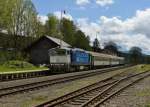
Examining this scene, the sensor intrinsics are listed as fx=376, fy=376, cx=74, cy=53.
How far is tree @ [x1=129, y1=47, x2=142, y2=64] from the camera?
164m

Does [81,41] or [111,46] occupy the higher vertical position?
[111,46]

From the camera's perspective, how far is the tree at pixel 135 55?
539 ft

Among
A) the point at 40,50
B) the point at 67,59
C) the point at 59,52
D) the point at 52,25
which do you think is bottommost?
the point at 67,59

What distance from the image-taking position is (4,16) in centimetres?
6175

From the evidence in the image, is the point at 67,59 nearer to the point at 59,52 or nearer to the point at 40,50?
the point at 59,52

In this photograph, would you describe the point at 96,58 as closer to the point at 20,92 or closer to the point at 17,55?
the point at 17,55

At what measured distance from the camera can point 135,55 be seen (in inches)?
6821

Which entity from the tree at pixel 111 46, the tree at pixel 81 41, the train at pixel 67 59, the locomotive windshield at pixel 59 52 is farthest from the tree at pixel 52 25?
the locomotive windshield at pixel 59 52

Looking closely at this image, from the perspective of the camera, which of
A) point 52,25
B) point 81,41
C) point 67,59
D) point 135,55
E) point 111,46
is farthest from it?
point 135,55

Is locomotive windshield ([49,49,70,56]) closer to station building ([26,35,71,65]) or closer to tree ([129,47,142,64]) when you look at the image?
station building ([26,35,71,65])

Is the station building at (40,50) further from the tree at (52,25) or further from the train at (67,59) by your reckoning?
the tree at (52,25)

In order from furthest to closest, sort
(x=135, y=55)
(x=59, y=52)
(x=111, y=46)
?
(x=135, y=55) → (x=111, y=46) → (x=59, y=52)

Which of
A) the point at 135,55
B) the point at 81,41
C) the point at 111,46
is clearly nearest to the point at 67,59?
the point at 81,41

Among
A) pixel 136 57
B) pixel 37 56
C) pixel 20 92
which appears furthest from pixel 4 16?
pixel 136 57
